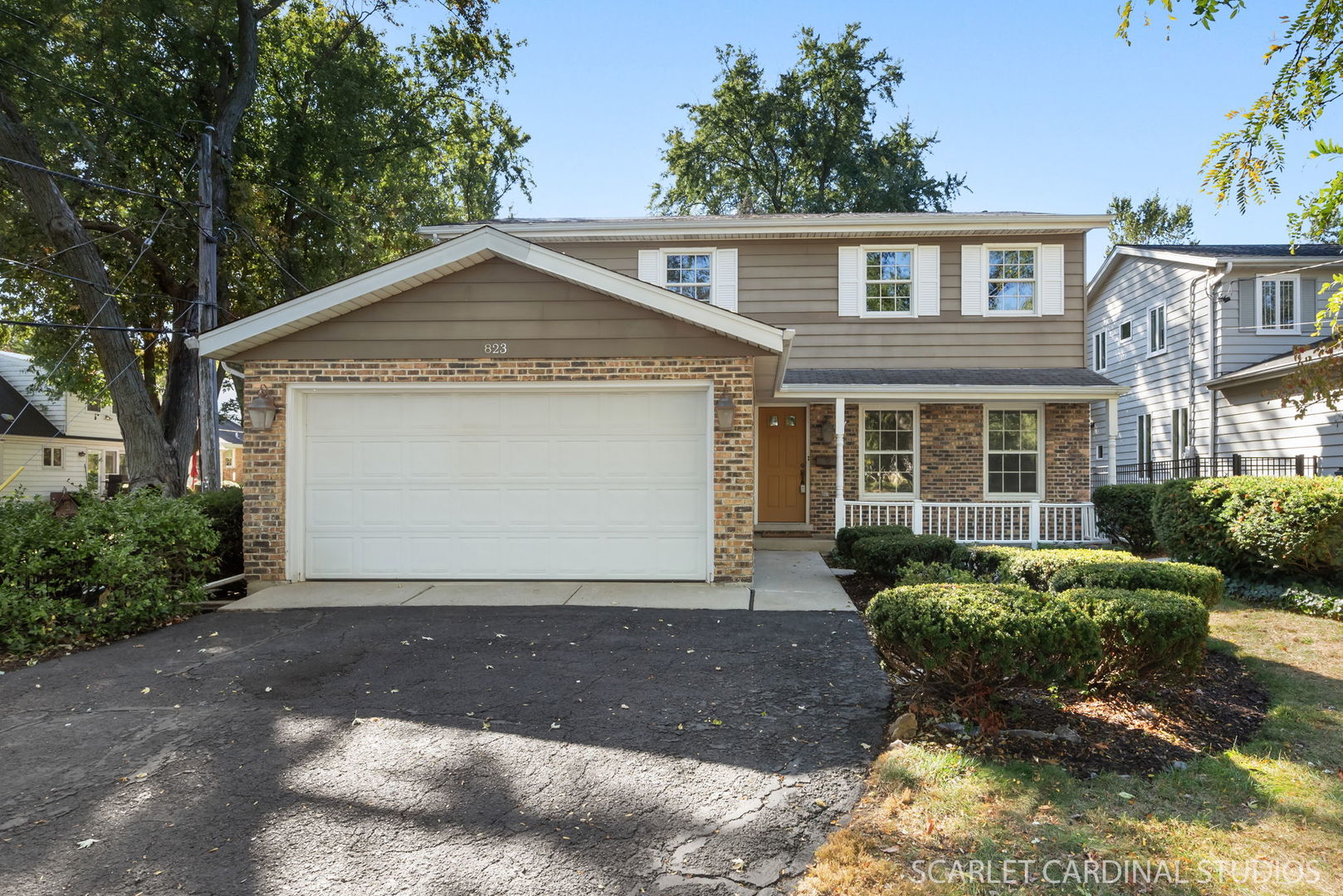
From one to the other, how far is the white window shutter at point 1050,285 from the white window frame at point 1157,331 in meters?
6.62

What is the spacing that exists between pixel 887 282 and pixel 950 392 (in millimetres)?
2522

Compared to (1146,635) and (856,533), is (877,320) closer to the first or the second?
(856,533)

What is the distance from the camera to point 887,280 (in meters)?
12.3

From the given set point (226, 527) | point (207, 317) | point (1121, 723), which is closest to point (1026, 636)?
point (1121, 723)

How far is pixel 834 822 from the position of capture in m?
3.04

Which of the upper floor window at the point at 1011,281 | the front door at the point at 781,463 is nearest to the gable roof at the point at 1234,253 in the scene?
the upper floor window at the point at 1011,281

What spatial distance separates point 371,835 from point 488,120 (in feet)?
60.9

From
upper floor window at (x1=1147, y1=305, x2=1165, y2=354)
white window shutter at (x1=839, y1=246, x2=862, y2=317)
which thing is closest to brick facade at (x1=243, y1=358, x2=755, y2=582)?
white window shutter at (x1=839, y1=246, x2=862, y2=317)

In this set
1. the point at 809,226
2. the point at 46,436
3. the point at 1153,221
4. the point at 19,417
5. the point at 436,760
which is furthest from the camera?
the point at 1153,221

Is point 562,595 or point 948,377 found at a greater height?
point 948,377

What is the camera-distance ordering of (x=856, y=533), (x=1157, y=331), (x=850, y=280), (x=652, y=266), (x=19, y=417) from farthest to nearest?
1. (x=19, y=417)
2. (x=1157, y=331)
3. (x=652, y=266)
4. (x=850, y=280)
5. (x=856, y=533)

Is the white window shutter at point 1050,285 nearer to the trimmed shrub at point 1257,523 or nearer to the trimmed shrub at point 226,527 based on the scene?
the trimmed shrub at point 1257,523

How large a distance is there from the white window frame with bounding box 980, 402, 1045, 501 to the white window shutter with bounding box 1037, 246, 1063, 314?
66.8 inches

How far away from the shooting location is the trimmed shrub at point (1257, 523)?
7.02 m
